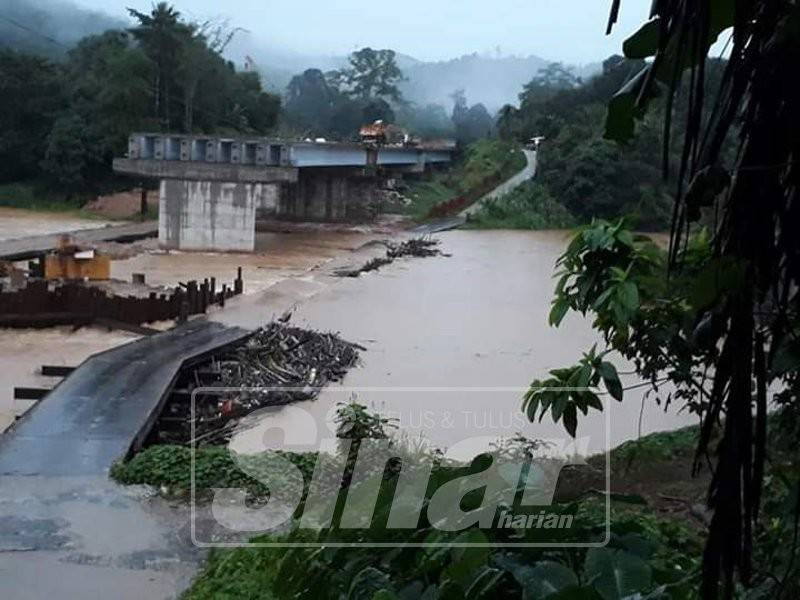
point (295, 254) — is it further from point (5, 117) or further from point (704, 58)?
point (704, 58)

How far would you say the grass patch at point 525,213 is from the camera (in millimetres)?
40656

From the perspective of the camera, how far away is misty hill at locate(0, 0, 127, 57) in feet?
300

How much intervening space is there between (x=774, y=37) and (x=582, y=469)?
759 centimetres

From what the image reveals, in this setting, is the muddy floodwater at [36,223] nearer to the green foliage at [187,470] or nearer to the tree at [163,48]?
the tree at [163,48]

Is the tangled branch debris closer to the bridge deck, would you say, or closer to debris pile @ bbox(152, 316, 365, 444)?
debris pile @ bbox(152, 316, 365, 444)

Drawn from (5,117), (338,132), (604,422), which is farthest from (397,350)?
(338,132)

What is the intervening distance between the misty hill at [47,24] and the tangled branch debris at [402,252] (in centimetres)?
5818

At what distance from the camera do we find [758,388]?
120cm

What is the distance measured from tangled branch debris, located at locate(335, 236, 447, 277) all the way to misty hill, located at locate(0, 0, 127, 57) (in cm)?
5818

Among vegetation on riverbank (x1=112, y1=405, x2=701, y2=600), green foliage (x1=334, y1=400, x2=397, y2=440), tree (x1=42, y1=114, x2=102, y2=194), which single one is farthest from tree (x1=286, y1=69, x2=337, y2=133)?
vegetation on riverbank (x1=112, y1=405, x2=701, y2=600)

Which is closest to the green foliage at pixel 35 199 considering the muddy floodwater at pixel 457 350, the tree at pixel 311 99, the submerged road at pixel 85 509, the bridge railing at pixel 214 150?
the bridge railing at pixel 214 150

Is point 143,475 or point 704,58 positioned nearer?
point 704,58

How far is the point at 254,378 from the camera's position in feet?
42.6

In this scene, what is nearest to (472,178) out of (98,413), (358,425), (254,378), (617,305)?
(254,378)
